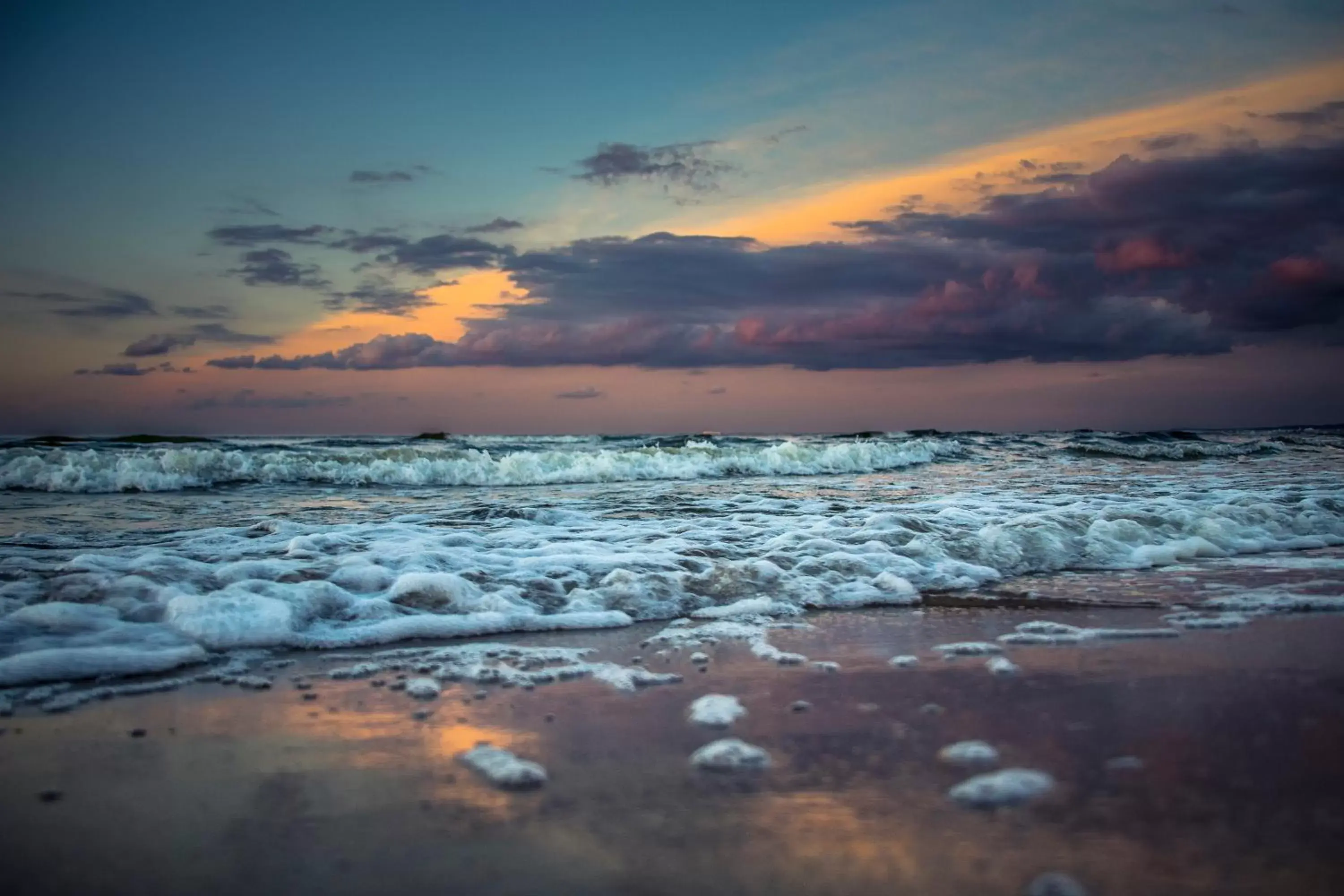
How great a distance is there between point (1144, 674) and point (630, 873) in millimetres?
2275

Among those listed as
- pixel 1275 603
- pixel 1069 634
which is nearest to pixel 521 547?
pixel 1069 634

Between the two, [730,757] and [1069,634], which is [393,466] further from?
[730,757]

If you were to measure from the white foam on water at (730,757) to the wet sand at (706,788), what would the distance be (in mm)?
48

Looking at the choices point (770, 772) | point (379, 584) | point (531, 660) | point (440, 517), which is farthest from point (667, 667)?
Answer: point (440, 517)

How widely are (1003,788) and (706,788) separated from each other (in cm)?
72

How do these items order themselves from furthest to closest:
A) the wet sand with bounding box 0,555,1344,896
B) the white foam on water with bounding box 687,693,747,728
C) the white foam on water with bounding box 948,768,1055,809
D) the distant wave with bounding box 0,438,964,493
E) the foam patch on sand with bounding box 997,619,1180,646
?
the distant wave with bounding box 0,438,964,493 → the foam patch on sand with bounding box 997,619,1180,646 → the white foam on water with bounding box 687,693,747,728 → the white foam on water with bounding box 948,768,1055,809 → the wet sand with bounding box 0,555,1344,896

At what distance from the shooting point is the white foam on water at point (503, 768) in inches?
85.4

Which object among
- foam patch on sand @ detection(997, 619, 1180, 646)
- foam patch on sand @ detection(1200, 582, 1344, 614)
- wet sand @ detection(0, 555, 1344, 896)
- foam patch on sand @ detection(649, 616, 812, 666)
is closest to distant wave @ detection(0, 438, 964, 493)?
foam patch on sand @ detection(649, 616, 812, 666)

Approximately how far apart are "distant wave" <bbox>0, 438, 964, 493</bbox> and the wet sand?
11891mm

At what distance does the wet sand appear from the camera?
1709mm

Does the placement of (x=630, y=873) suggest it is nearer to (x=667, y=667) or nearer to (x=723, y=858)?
(x=723, y=858)

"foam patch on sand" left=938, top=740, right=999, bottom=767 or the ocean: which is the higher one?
the ocean

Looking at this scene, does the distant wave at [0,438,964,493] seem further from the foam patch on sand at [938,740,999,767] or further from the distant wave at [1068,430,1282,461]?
the foam patch on sand at [938,740,999,767]

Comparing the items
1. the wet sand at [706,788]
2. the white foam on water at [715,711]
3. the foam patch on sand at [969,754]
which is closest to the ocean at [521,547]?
the wet sand at [706,788]
